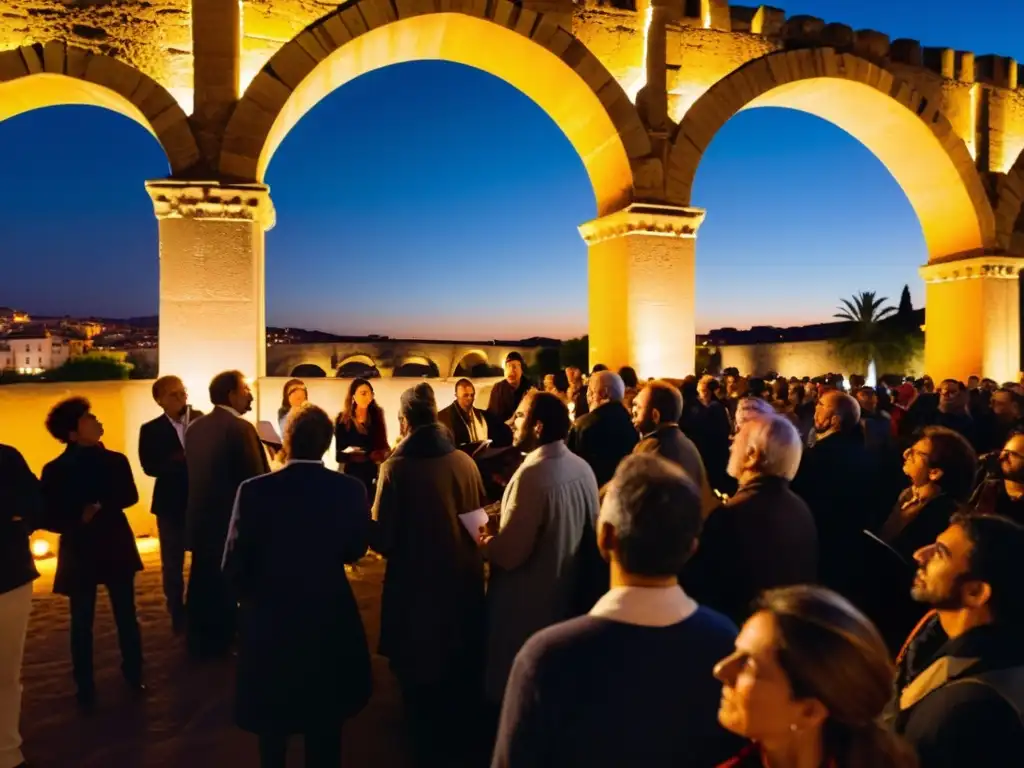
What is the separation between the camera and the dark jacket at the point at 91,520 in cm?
381

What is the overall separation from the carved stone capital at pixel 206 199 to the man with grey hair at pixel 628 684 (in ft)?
22.5

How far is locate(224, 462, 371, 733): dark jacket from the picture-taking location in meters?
2.71

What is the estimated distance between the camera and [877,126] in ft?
34.9

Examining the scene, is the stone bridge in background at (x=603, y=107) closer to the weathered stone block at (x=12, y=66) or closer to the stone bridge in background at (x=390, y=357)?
the weathered stone block at (x=12, y=66)

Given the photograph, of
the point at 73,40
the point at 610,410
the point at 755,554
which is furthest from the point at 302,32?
the point at 755,554

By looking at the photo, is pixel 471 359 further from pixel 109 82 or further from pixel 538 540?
pixel 538 540

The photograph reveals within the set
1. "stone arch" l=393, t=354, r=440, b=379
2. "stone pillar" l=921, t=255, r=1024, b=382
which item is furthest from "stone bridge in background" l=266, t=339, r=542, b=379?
"stone pillar" l=921, t=255, r=1024, b=382

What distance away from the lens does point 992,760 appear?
1440mm

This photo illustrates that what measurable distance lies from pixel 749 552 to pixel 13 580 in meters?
2.96

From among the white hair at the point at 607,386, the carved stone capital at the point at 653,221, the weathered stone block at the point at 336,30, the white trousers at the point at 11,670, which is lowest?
the white trousers at the point at 11,670

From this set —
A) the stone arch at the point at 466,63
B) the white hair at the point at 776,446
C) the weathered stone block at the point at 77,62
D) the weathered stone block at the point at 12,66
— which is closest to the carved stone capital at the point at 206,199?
the stone arch at the point at 466,63

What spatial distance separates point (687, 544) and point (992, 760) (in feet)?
2.17

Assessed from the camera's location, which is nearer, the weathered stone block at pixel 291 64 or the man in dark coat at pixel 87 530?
the man in dark coat at pixel 87 530

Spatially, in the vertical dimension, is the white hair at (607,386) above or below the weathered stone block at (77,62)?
below
